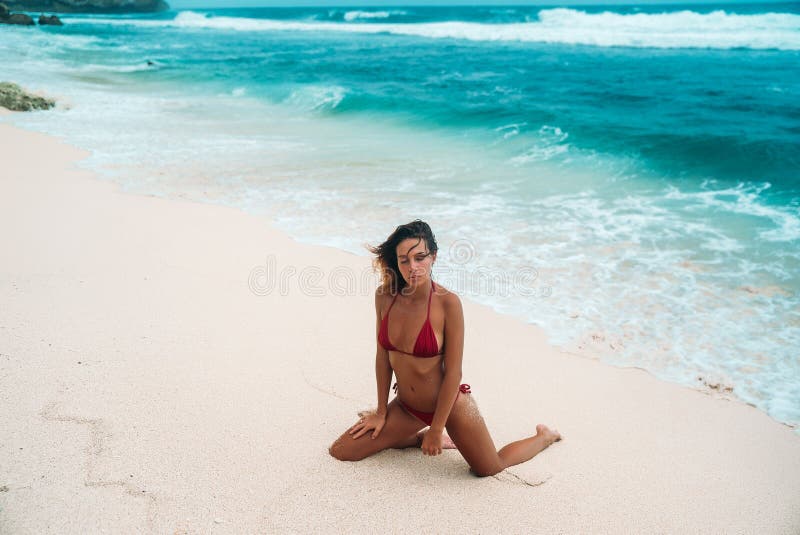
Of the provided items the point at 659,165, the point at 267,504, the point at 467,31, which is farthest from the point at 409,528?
the point at 467,31

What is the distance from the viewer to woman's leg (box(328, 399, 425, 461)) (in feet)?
10.0

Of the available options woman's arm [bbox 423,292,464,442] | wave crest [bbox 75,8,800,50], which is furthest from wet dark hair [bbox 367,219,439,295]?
wave crest [bbox 75,8,800,50]

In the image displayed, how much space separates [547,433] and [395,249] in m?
1.49

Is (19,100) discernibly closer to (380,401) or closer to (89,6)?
(380,401)

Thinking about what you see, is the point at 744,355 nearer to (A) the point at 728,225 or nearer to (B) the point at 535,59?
(A) the point at 728,225

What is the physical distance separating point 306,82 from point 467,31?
89.7 feet

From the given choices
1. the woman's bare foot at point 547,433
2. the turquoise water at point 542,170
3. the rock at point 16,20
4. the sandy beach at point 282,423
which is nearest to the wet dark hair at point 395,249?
the sandy beach at point 282,423

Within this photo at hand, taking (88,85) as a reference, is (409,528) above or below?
below

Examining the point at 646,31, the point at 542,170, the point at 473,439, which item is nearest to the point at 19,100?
the point at 542,170

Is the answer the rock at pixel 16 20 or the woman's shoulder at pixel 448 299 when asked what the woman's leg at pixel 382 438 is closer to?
the woman's shoulder at pixel 448 299

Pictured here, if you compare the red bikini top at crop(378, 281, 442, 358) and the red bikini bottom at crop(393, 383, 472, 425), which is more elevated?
the red bikini top at crop(378, 281, 442, 358)

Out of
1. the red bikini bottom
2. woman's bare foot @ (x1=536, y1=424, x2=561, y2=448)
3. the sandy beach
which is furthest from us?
woman's bare foot @ (x1=536, y1=424, x2=561, y2=448)

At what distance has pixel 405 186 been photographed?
8.90 metres

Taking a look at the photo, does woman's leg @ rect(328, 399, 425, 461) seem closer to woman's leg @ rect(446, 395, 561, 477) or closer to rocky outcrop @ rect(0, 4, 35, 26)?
woman's leg @ rect(446, 395, 561, 477)
